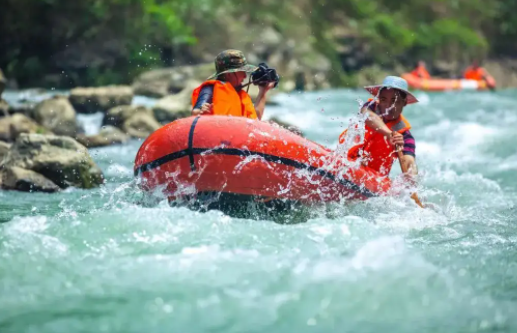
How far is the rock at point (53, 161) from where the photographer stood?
276 inches

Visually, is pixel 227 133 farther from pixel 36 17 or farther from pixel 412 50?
pixel 412 50

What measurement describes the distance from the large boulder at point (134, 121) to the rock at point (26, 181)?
3.77 meters

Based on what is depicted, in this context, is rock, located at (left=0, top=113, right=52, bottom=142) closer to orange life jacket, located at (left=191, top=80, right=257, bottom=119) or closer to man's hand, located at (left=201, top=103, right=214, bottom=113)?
orange life jacket, located at (left=191, top=80, right=257, bottom=119)

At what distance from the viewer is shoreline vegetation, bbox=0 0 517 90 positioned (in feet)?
67.0

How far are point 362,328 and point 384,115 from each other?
2.72 meters

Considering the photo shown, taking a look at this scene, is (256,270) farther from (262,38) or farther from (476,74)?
(476,74)

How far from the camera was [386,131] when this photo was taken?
543 cm

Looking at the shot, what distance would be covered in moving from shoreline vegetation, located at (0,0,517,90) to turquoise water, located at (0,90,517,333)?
1538 centimetres

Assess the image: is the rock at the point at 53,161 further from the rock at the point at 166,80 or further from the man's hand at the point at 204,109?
the rock at the point at 166,80

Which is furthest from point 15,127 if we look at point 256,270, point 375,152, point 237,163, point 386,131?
point 256,270

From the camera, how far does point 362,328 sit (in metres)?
3.23

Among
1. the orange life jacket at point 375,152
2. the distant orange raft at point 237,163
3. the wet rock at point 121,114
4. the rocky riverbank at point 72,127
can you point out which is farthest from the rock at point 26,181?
the wet rock at point 121,114

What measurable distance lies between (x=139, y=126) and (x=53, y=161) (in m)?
3.89

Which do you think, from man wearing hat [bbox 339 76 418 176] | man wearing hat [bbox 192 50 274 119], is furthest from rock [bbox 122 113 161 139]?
man wearing hat [bbox 339 76 418 176]
